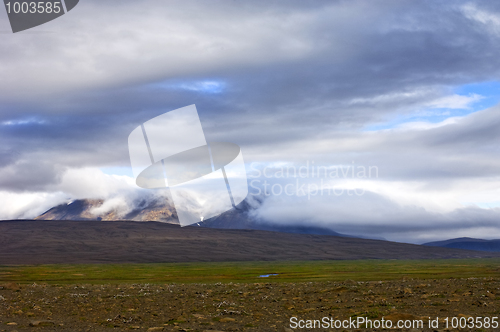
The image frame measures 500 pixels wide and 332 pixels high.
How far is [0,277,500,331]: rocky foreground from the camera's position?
19.2m

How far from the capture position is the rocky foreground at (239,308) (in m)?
19.2

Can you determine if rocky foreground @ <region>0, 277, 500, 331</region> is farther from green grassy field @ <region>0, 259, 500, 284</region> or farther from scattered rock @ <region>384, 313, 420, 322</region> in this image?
green grassy field @ <region>0, 259, 500, 284</region>

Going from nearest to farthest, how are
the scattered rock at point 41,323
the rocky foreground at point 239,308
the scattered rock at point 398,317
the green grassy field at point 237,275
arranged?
the scattered rock at point 398,317 → the rocky foreground at point 239,308 → the scattered rock at point 41,323 → the green grassy field at point 237,275

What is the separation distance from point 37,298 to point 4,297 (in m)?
2.40

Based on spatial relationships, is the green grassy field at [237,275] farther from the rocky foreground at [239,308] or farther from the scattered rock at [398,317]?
the scattered rock at [398,317]

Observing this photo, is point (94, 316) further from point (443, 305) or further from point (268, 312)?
point (443, 305)

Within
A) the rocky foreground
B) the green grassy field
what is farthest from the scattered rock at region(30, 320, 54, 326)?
the green grassy field

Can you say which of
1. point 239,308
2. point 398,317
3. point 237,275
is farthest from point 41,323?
point 237,275

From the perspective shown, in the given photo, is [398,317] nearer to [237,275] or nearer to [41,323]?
[41,323]

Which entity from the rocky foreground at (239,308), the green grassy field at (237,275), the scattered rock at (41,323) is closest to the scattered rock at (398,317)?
the rocky foreground at (239,308)

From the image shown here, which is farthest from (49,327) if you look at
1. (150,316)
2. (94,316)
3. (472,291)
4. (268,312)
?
(472,291)

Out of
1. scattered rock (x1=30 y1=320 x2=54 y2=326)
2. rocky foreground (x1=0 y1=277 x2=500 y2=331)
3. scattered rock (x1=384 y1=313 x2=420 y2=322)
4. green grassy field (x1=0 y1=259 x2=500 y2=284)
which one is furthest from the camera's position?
green grassy field (x1=0 y1=259 x2=500 y2=284)

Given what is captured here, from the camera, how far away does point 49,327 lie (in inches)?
770

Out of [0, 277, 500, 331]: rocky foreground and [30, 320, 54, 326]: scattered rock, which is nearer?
[0, 277, 500, 331]: rocky foreground
